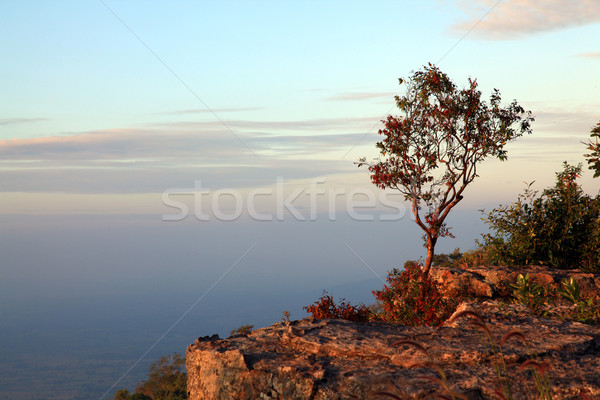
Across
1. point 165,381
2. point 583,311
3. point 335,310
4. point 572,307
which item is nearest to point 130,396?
point 165,381

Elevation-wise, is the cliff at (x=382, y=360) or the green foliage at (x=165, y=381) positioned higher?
the cliff at (x=382, y=360)

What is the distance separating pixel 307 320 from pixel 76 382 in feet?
436

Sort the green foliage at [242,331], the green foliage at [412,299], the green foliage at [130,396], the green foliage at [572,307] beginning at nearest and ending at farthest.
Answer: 1. the green foliage at [242,331]
2. the green foliage at [572,307]
3. the green foliage at [412,299]
4. the green foliage at [130,396]

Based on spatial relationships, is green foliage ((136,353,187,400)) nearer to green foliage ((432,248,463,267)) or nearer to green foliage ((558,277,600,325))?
green foliage ((432,248,463,267))

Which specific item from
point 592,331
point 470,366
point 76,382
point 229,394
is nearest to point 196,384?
point 229,394

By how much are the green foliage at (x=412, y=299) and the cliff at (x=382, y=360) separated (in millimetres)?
7470

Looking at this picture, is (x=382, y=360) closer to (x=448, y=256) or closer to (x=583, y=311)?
(x=583, y=311)

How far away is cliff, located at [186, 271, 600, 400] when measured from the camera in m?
6.19

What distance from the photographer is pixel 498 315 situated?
29.9 ft

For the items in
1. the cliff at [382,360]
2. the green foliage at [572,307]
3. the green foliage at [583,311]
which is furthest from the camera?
the green foliage at [572,307]

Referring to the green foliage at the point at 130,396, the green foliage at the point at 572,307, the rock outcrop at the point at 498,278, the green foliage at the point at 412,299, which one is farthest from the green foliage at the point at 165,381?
the green foliage at the point at 572,307

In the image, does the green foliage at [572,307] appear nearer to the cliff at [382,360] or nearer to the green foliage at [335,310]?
the cliff at [382,360]

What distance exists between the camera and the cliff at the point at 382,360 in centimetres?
619

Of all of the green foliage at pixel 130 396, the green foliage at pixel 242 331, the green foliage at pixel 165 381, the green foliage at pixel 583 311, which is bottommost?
the green foliage at pixel 130 396
